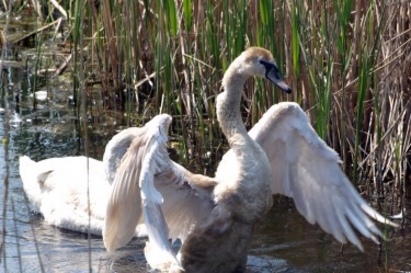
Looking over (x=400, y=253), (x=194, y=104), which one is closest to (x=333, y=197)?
(x=400, y=253)

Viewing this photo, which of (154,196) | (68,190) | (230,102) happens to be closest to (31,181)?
(68,190)

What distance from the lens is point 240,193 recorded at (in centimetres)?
551

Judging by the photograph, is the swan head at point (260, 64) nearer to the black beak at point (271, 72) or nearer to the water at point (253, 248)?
A: the black beak at point (271, 72)

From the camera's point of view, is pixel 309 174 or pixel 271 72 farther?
pixel 309 174

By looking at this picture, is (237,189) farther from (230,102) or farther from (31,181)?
(31,181)

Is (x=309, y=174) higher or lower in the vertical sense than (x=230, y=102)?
lower

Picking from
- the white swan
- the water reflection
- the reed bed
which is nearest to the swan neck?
the reed bed

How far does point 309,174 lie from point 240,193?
21.5 inches

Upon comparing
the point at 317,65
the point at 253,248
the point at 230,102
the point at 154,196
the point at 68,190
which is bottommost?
the point at 253,248

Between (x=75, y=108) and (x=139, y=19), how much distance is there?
1.11 meters

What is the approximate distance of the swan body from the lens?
535cm

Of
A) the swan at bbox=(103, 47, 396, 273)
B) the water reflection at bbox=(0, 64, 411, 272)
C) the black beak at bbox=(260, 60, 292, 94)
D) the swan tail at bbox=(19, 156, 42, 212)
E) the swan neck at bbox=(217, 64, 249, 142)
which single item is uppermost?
the black beak at bbox=(260, 60, 292, 94)

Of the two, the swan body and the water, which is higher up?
the swan body

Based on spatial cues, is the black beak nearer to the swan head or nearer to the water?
the swan head
